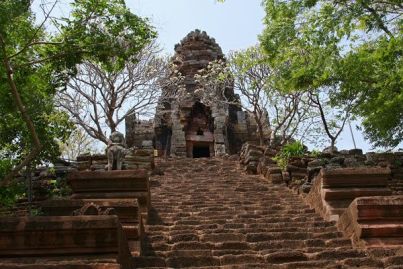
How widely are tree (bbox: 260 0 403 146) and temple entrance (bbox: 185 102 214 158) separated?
14170mm

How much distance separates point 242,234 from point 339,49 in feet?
18.6

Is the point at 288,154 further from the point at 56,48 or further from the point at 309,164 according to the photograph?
the point at 56,48

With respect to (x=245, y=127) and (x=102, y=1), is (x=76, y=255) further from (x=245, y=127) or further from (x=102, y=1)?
(x=245, y=127)

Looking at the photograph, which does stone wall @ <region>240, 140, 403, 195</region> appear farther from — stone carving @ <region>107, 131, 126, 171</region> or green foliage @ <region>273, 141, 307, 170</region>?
stone carving @ <region>107, 131, 126, 171</region>

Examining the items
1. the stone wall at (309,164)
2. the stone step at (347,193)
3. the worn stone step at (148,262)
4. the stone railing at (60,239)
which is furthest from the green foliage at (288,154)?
the stone railing at (60,239)

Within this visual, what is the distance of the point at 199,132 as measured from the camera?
2778 centimetres

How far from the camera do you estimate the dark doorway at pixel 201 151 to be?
90.7 feet

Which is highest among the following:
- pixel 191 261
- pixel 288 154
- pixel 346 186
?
pixel 288 154

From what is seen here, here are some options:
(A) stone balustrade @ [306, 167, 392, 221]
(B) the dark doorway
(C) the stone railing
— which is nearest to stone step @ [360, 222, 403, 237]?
(A) stone balustrade @ [306, 167, 392, 221]

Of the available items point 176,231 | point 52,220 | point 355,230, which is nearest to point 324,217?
point 355,230

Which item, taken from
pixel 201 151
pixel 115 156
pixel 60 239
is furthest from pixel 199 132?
pixel 60 239

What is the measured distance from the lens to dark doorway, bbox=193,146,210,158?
2764cm

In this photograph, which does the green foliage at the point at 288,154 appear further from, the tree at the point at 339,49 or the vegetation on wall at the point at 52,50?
the vegetation on wall at the point at 52,50

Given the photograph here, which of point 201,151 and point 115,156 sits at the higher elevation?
point 201,151
